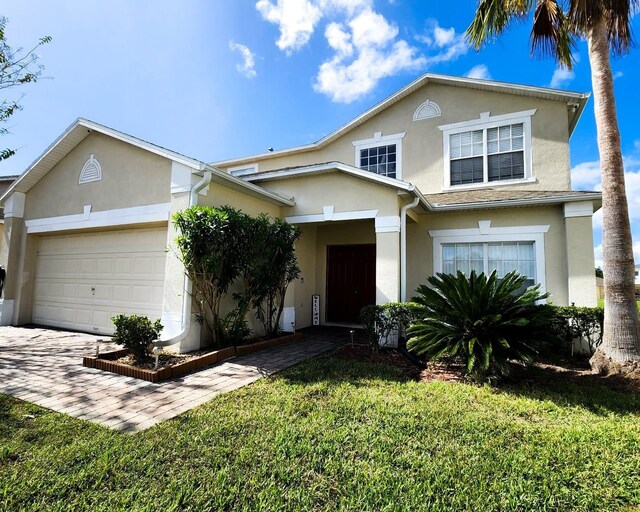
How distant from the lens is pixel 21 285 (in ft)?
33.6

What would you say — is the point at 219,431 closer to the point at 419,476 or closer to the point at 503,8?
the point at 419,476

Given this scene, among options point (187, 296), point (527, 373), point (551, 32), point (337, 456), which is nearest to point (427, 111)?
point (551, 32)

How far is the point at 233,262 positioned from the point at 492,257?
22.4 ft

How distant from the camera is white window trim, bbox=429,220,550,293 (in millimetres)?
8398

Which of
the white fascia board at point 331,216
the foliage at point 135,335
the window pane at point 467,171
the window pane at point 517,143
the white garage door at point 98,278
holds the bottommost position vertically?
the foliage at point 135,335

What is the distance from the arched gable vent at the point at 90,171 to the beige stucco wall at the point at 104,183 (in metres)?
0.12

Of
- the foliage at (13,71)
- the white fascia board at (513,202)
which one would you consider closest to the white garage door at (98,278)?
the foliage at (13,71)

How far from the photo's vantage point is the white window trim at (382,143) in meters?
11.1

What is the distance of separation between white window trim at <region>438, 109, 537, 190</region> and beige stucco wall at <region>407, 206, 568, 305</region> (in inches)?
56.1

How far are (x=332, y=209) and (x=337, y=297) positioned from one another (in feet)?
12.2

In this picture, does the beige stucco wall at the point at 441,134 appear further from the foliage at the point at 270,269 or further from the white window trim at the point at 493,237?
the foliage at the point at 270,269

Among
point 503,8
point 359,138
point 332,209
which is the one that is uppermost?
point 503,8

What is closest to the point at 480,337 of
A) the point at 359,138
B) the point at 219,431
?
the point at 219,431

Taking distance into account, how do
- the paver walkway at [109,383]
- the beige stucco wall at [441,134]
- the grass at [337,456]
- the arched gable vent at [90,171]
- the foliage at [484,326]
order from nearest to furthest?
the grass at [337,456], the paver walkway at [109,383], the foliage at [484,326], the arched gable vent at [90,171], the beige stucco wall at [441,134]
